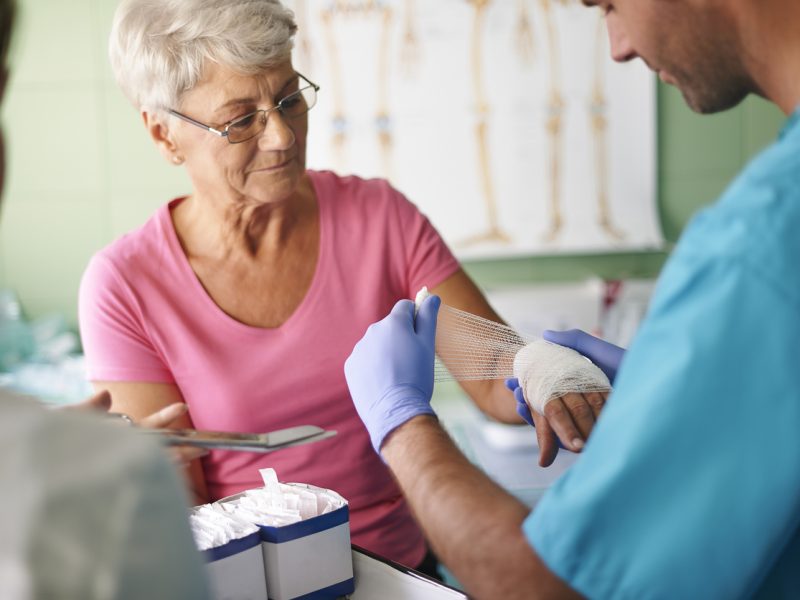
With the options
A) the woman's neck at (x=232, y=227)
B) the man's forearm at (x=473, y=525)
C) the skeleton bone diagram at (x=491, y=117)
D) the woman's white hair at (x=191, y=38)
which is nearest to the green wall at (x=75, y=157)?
the skeleton bone diagram at (x=491, y=117)

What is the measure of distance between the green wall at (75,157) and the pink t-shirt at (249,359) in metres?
1.54

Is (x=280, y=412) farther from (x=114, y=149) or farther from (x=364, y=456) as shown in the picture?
(x=114, y=149)

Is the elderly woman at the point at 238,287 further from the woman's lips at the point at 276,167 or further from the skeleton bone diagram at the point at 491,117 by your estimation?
the skeleton bone diagram at the point at 491,117

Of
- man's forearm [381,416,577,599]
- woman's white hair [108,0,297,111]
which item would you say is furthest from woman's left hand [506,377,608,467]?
woman's white hair [108,0,297,111]

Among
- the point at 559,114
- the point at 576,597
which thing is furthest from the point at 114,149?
the point at 576,597

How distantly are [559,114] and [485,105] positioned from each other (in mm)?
260

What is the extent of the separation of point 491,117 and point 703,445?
241 cm

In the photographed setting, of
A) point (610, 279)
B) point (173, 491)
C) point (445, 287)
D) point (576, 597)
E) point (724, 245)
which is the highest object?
point (724, 245)

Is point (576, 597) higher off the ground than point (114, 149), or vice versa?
point (114, 149)

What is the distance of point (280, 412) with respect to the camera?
1441mm

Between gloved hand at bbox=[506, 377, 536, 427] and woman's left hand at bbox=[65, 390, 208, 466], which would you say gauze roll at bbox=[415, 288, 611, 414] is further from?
woman's left hand at bbox=[65, 390, 208, 466]

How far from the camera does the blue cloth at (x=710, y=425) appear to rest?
69 cm

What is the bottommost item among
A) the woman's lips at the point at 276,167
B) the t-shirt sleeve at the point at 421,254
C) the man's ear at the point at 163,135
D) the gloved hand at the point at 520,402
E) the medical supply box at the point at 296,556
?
the medical supply box at the point at 296,556

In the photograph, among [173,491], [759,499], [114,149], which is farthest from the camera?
[114,149]
